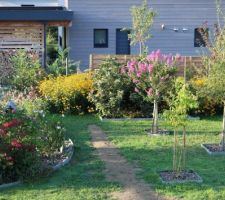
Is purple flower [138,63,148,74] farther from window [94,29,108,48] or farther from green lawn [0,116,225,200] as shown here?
window [94,29,108,48]

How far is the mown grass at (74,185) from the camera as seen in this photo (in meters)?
8.85

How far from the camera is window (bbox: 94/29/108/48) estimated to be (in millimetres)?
25625

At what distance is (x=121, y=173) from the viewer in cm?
1019

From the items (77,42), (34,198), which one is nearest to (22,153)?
(34,198)

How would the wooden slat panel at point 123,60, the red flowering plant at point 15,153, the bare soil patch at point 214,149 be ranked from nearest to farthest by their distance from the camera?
1. the red flowering plant at point 15,153
2. the bare soil patch at point 214,149
3. the wooden slat panel at point 123,60

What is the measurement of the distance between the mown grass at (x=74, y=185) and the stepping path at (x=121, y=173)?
18 cm

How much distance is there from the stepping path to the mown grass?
18 centimetres

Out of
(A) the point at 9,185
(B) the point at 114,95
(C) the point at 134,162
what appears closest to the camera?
(A) the point at 9,185

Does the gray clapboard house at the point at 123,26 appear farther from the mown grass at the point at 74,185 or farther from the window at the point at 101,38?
the mown grass at the point at 74,185

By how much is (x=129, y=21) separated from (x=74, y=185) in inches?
665

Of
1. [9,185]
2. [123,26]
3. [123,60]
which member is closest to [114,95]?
[123,60]

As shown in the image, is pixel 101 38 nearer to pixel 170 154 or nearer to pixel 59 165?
pixel 170 154

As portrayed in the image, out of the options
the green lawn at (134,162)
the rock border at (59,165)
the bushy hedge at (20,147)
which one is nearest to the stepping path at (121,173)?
the green lawn at (134,162)

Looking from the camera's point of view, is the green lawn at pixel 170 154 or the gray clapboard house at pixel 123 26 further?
the gray clapboard house at pixel 123 26
